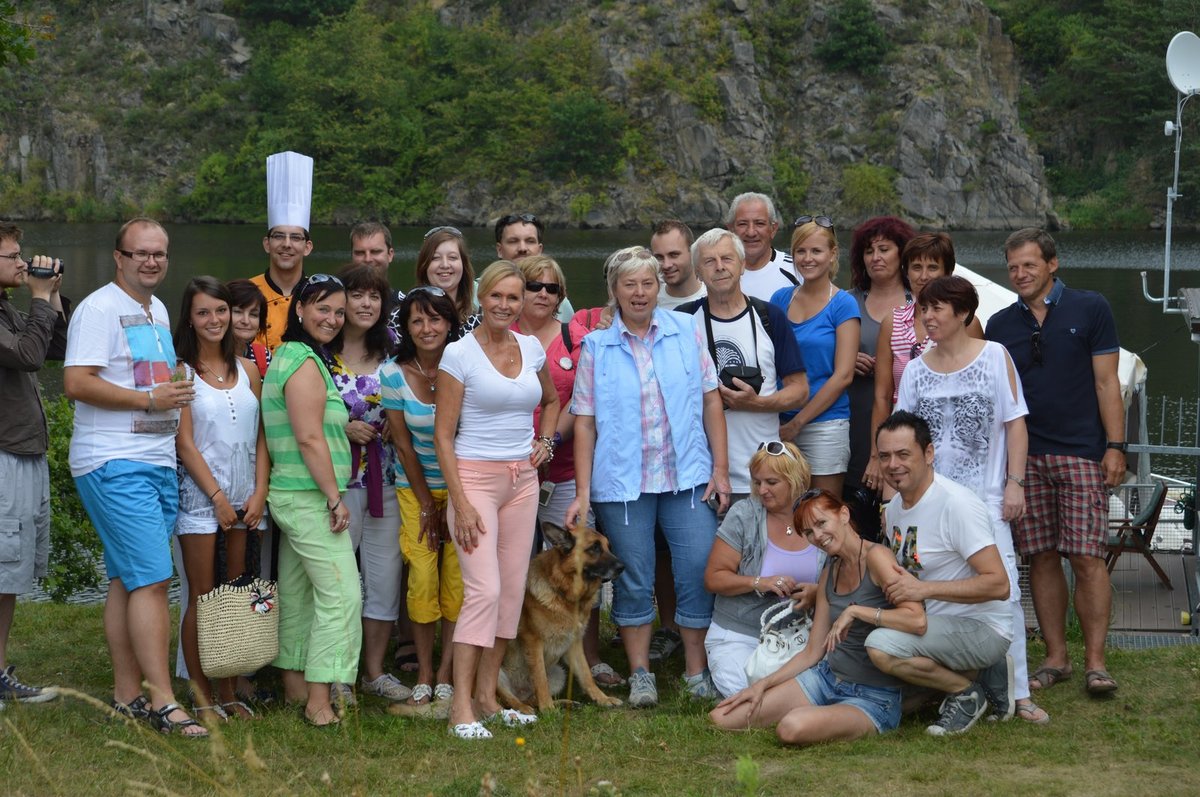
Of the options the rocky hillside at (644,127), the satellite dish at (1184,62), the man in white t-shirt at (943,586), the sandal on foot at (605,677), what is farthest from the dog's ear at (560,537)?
the rocky hillside at (644,127)

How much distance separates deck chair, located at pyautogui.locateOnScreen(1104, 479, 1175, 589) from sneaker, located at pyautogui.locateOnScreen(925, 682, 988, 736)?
150 inches

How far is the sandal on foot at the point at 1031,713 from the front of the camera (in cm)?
519

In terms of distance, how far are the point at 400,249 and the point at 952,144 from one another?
29006 mm

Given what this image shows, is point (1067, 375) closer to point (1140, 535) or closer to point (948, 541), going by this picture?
point (948, 541)

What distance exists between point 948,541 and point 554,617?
5.40 ft

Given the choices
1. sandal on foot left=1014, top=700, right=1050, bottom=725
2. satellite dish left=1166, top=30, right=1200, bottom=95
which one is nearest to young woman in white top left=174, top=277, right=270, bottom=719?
sandal on foot left=1014, top=700, right=1050, bottom=725

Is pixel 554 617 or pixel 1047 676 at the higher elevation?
pixel 554 617

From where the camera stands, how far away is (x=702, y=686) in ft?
18.6

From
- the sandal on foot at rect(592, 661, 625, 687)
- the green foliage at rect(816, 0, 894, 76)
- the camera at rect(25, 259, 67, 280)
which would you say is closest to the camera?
the camera at rect(25, 259, 67, 280)

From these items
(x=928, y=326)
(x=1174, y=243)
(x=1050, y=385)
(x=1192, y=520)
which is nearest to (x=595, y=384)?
(x=928, y=326)

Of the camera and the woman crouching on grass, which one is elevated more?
the camera

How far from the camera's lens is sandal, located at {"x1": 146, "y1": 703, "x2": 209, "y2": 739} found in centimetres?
489

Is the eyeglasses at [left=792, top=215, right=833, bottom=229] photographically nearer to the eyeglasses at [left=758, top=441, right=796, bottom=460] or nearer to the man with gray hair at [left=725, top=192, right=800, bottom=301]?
the man with gray hair at [left=725, top=192, right=800, bottom=301]

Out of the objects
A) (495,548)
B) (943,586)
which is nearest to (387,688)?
(495,548)
